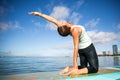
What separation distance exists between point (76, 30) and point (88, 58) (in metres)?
0.48

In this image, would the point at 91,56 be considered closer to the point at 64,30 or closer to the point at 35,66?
the point at 64,30

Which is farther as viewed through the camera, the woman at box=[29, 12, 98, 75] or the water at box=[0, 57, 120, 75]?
the water at box=[0, 57, 120, 75]

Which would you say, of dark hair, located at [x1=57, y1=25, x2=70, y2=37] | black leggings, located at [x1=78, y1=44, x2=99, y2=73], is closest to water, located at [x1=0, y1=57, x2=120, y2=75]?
black leggings, located at [x1=78, y1=44, x2=99, y2=73]

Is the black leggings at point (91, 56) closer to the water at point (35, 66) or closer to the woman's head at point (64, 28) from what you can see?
the woman's head at point (64, 28)

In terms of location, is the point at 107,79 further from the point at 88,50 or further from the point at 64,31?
the point at 64,31

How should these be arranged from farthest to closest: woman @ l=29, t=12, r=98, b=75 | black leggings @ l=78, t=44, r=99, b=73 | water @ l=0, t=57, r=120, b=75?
water @ l=0, t=57, r=120, b=75
black leggings @ l=78, t=44, r=99, b=73
woman @ l=29, t=12, r=98, b=75

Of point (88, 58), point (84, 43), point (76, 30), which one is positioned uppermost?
point (76, 30)

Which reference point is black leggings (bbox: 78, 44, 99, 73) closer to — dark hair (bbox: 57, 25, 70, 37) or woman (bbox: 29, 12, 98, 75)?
woman (bbox: 29, 12, 98, 75)

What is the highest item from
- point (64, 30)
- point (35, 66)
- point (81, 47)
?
point (64, 30)

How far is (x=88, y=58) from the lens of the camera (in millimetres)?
2498

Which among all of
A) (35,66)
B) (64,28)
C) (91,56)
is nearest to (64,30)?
(64,28)

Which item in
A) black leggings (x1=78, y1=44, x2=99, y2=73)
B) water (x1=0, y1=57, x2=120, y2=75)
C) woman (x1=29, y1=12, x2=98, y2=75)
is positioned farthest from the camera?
water (x1=0, y1=57, x2=120, y2=75)

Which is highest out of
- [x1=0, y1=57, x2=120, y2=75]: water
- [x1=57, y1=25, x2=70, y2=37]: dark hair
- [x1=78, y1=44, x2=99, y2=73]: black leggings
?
[x1=57, y1=25, x2=70, y2=37]: dark hair

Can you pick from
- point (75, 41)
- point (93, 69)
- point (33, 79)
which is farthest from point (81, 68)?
point (33, 79)
